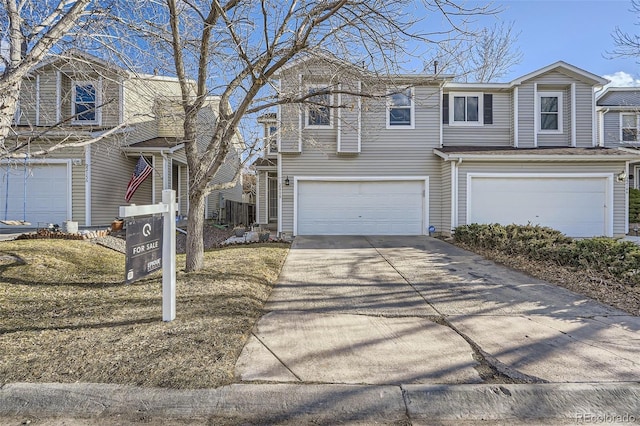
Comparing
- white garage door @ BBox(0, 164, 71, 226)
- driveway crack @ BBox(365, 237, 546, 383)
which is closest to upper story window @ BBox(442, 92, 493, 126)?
driveway crack @ BBox(365, 237, 546, 383)

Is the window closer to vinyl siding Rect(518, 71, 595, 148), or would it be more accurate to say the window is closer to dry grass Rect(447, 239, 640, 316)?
vinyl siding Rect(518, 71, 595, 148)

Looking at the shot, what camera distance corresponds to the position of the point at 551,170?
1173cm

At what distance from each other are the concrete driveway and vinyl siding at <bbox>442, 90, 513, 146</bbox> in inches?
303

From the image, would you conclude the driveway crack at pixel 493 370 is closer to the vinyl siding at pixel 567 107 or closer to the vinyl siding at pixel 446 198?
the vinyl siding at pixel 446 198

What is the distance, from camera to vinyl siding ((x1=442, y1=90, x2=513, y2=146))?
13.3 m

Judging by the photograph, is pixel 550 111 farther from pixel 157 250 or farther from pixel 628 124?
pixel 157 250

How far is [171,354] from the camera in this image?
323 cm

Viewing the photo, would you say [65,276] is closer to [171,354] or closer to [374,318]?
[171,354]

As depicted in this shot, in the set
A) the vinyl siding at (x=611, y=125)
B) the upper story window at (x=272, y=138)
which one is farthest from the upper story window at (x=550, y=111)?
the upper story window at (x=272, y=138)

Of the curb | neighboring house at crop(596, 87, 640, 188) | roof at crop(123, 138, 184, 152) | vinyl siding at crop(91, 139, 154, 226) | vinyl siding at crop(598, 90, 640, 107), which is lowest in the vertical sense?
the curb

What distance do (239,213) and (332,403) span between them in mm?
15648

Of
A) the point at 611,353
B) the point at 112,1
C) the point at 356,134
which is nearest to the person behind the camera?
the point at 611,353

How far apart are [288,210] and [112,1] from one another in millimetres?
A: 8061

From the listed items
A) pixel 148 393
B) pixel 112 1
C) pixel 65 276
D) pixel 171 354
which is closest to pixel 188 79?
pixel 112 1
